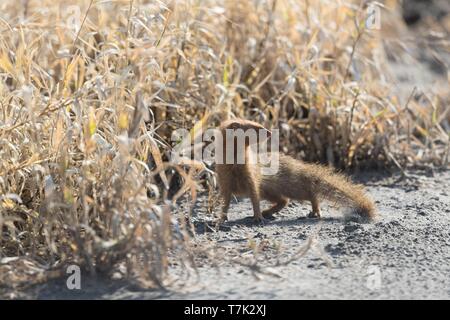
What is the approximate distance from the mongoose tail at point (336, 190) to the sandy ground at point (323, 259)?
0.22 feet

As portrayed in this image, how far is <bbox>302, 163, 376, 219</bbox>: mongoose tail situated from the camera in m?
3.66

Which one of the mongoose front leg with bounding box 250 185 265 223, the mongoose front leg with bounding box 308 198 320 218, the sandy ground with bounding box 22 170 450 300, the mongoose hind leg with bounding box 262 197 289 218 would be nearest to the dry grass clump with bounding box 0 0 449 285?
the sandy ground with bounding box 22 170 450 300

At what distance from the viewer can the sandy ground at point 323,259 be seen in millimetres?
2756

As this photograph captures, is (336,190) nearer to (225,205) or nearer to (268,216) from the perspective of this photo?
(268,216)

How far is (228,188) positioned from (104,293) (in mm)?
1053

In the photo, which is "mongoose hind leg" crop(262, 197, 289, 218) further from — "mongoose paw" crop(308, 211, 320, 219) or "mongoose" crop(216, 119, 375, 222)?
"mongoose paw" crop(308, 211, 320, 219)

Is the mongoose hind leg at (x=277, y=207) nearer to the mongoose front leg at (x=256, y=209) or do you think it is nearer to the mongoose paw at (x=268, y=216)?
the mongoose paw at (x=268, y=216)

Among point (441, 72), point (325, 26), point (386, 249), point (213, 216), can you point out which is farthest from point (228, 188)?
point (441, 72)

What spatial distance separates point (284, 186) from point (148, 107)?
0.69 meters

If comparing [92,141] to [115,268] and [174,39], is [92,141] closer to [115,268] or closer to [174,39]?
[115,268]

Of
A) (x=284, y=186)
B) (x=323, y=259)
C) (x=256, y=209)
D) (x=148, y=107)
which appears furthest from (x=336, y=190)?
(x=148, y=107)

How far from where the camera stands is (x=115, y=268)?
2.87 metres

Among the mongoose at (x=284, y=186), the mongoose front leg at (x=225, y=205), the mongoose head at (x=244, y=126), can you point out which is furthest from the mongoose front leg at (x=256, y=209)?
the mongoose head at (x=244, y=126)

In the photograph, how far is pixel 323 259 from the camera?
3.07 metres
